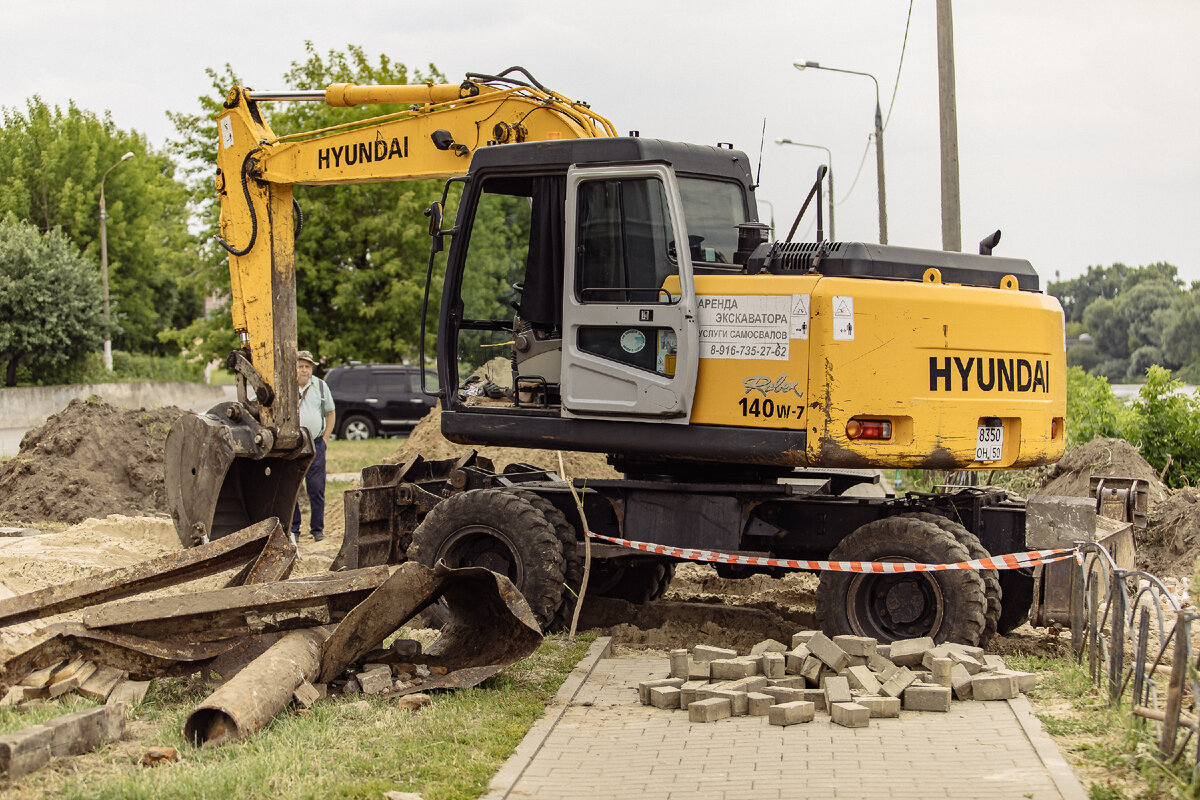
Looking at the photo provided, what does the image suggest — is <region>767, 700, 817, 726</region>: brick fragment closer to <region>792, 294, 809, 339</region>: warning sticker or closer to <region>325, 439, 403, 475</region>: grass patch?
<region>792, 294, 809, 339</region>: warning sticker

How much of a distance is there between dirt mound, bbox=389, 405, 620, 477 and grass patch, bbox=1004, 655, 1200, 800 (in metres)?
6.82

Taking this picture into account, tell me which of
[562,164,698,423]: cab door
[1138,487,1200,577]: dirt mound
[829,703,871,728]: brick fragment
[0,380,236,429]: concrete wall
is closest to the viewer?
[829,703,871,728]: brick fragment

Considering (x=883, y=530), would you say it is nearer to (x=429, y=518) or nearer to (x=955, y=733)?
(x=955, y=733)

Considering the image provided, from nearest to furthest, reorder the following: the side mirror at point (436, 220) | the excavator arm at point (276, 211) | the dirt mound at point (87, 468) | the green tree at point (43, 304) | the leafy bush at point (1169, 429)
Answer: the side mirror at point (436, 220) < the excavator arm at point (276, 211) < the leafy bush at point (1169, 429) < the dirt mound at point (87, 468) < the green tree at point (43, 304)

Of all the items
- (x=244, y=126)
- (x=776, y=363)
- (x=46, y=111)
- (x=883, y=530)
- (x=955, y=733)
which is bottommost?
(x=955, y=733)

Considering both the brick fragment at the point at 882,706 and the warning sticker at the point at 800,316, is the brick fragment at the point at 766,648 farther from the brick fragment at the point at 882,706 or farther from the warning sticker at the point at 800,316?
the warning sticker at the point at 800,316

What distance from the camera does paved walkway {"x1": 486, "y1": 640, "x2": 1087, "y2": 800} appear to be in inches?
215

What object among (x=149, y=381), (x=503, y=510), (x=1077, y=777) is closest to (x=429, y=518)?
(x=503, y=510)

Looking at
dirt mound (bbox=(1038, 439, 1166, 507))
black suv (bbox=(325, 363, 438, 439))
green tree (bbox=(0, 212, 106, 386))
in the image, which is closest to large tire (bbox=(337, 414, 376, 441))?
black suv (bbox=(325, 363, 438, 439))

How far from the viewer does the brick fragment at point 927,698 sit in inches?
269

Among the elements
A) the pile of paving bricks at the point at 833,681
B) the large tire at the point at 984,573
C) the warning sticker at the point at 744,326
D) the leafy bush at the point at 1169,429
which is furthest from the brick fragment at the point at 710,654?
the leafy bush at the point at 1169,429

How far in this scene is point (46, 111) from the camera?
170 ft

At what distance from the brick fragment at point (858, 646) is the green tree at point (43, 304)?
114 ft

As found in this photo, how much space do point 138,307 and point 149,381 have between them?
29.0ft
